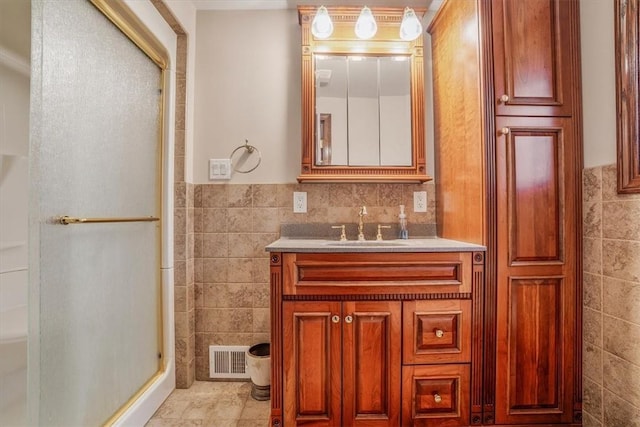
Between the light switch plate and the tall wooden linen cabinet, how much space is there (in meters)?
1.31

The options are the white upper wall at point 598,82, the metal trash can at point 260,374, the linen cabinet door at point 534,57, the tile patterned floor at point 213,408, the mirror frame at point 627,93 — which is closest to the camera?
the mirror frame at point 627,93

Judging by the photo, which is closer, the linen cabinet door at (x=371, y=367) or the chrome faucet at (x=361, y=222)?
the linen cabinet door at (x=371, y=367)

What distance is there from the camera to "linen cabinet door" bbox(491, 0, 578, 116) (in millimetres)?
1287

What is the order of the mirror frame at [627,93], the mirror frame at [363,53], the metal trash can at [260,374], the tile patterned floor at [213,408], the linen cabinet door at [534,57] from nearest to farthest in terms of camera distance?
1. the mirror frame at [627,93]
2. the linen cabinet door at [534,57]
3. the tile patterned floor at [213,408]
4. the metal trash can at [260,374]
5. the mirror frame at [363,53]

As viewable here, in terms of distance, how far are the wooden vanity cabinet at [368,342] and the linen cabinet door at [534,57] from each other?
2.53ft

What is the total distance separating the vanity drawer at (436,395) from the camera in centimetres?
124

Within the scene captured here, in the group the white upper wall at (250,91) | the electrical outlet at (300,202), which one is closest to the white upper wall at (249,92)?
the white upper wall at (250,91)

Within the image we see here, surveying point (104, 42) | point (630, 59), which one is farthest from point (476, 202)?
point (104, 42)

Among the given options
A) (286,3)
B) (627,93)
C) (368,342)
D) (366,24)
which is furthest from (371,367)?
(286,3)

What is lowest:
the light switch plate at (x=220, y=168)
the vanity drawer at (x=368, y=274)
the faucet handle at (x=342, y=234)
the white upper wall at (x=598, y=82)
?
the vanity drawer at (x=368, y=274)

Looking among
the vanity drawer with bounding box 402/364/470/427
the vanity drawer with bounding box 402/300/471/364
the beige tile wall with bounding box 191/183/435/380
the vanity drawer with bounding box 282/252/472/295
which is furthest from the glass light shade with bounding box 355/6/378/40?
the vanity drawer with bounding box 402/364/470/427

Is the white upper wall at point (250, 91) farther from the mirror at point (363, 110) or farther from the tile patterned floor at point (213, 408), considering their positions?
the tile patterned floor at point (213, 408)

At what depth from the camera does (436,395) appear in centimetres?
124

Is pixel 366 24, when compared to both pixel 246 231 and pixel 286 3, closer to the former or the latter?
pixel 286 3
